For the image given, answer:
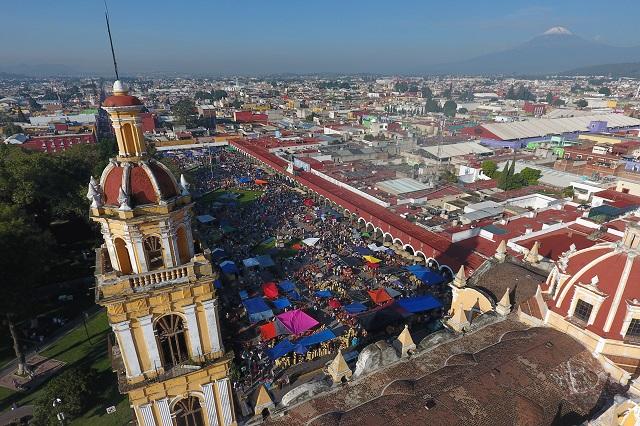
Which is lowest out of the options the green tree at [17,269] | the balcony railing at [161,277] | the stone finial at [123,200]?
the green tree at [17,269]

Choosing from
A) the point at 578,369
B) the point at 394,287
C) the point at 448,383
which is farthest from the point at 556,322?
the point at 394,287

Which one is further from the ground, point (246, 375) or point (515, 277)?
point (515, 277)

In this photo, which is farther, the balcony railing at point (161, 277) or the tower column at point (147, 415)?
the tower column at point (147, 415)

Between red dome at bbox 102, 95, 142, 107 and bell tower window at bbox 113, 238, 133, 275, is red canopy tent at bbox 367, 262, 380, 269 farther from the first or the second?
red dome at bbox 102, 95, 142, 107

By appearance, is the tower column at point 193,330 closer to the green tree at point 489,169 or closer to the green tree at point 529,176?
the green tree at point 529,176

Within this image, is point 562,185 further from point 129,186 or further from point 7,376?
point 7,376

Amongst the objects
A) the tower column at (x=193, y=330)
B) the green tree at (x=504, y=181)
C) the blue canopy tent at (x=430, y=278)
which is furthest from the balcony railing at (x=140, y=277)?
the green tree at (x=504, y=181)

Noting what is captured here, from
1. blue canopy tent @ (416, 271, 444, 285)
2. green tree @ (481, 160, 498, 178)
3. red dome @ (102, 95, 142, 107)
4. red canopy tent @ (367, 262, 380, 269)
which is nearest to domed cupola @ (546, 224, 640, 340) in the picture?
blue canopy tent @ (416, 271, 444, 285)
